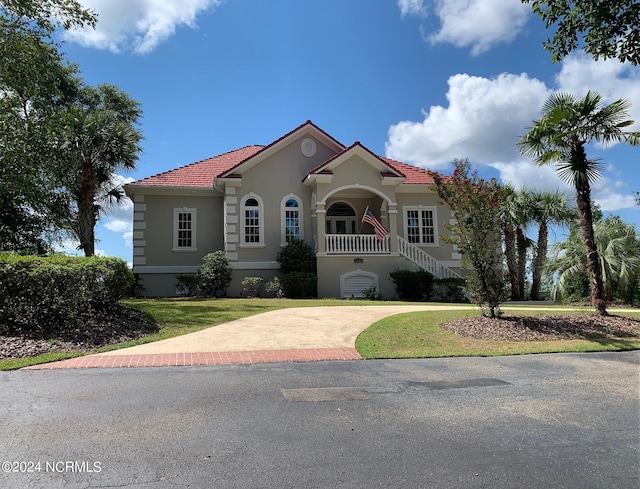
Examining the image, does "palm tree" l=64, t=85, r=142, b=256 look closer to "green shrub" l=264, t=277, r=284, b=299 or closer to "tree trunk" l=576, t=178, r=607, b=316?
"green shrub" l=264, t=277, r=284, b=299

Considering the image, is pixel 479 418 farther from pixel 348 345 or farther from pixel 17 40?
pixel 17 40

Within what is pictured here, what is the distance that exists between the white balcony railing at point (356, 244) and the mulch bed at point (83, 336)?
11082mm

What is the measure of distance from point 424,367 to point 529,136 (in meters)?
9.01

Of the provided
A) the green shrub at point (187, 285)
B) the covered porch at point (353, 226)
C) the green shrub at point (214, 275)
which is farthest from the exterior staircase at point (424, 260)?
the green shrub at point (187, 285)

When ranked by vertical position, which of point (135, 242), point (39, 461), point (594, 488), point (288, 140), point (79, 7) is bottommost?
point (594, 488)

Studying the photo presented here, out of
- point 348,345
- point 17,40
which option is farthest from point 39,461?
point 17,40


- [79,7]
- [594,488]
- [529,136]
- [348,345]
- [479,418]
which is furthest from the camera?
[79,7]

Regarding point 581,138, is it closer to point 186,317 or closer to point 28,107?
point 186,317

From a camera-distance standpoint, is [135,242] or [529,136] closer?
[529,136]

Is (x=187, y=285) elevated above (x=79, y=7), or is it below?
below

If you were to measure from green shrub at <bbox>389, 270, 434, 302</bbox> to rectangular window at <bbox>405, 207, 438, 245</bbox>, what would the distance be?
368cm

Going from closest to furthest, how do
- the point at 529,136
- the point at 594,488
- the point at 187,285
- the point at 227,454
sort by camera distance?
→ the point at 594,488 < the point at 227,454 < the point at 529,136 < the point at 187,285

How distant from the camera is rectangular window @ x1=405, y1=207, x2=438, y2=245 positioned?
24.4 meters

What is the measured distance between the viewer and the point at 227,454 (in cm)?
408
